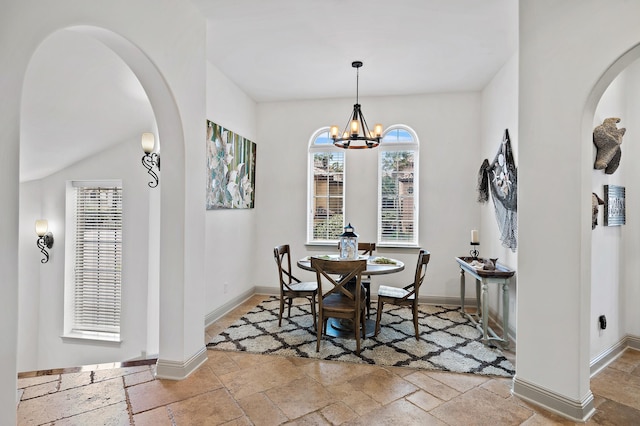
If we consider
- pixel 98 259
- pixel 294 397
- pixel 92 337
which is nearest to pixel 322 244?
pixel 294 397

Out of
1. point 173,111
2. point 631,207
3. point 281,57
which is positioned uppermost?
point 281,57

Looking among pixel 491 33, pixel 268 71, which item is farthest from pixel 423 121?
pixel 268 71

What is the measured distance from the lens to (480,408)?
2273 mm

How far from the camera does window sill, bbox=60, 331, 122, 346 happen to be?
160 inches

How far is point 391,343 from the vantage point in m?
3.33

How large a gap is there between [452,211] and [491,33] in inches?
90.6

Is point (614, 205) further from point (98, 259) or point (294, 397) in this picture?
point (98, 259)

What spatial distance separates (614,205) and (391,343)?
2314mm

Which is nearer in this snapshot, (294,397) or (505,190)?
(294,397)

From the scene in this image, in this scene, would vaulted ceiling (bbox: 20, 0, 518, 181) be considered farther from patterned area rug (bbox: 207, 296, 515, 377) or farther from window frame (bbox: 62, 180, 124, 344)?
patterned area rug (bbox: 207, 296, 515, 377)

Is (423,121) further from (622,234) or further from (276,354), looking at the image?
(276,354)

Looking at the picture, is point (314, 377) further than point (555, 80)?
Yes

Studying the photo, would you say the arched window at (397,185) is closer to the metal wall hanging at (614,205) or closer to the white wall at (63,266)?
the metal wall hanging at (614,205)

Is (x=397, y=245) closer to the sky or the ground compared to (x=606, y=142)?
closer to the ground
